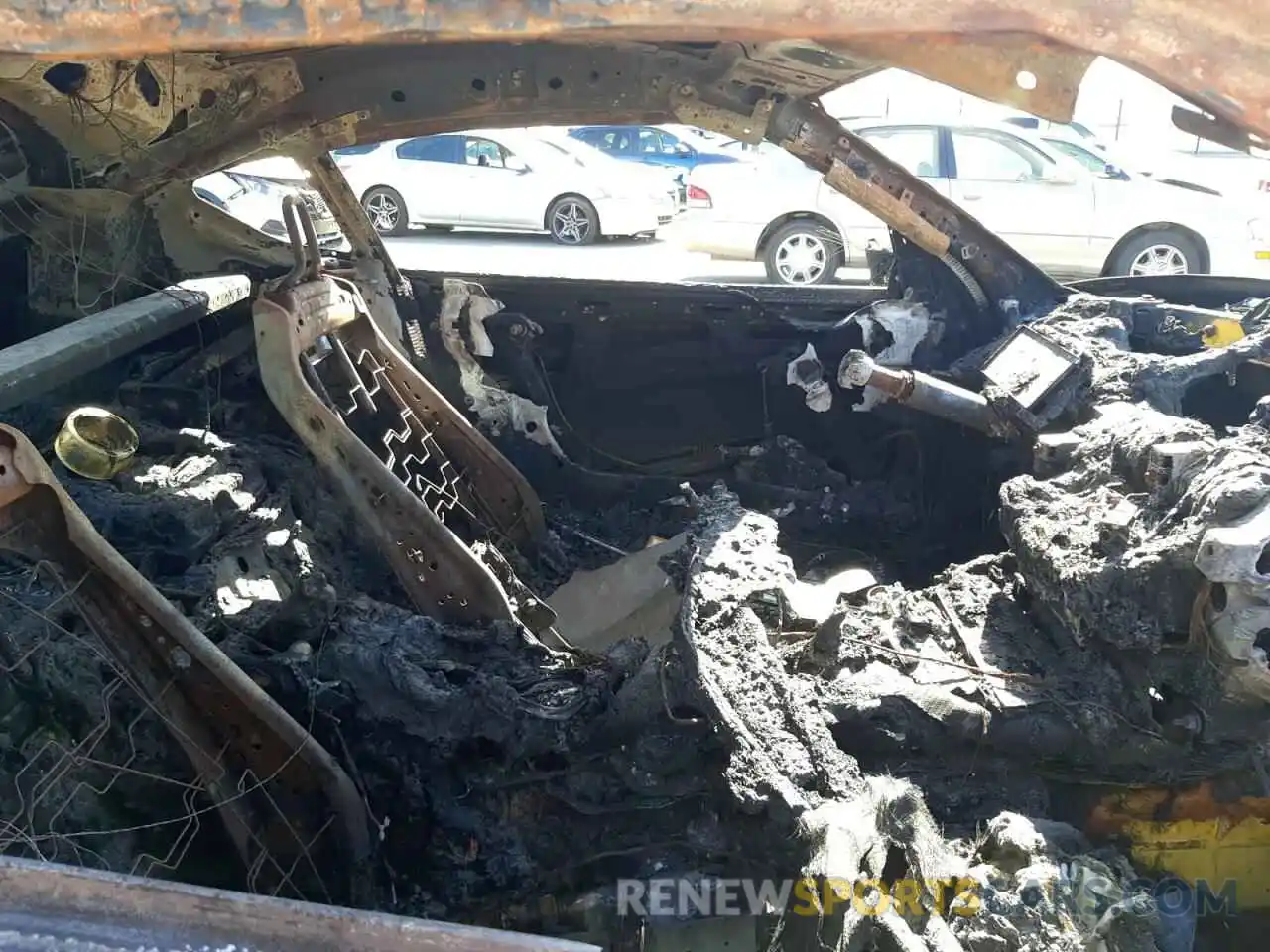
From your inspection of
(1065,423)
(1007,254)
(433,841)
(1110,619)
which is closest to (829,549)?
(1065,423)

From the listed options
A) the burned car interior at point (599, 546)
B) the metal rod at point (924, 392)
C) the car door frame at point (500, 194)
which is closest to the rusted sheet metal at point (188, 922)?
the burned car interior at point (599, 546)

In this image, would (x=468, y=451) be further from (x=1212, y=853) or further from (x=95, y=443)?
(x=1212, y=853)

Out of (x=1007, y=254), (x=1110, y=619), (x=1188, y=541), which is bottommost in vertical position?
(x=1110, y=619)

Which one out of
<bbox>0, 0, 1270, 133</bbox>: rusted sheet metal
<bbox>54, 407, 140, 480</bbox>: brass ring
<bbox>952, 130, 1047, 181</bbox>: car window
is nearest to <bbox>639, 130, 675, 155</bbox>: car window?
<bbox>952, 130, 1047, 181</bbox>: car window

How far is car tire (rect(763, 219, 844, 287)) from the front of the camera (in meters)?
9.49

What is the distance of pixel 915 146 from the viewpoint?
30.2ft

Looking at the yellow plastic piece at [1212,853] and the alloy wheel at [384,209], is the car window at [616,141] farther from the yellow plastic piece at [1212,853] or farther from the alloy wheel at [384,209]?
the yellow plastic piece at [1212,853]

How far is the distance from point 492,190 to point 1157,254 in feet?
22.3

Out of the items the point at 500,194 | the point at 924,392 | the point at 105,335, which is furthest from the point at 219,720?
the point at 500,194

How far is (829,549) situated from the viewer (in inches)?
140

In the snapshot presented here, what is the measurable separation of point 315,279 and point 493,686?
1607mm

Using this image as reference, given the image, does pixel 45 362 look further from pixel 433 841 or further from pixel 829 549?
pixel 829 549

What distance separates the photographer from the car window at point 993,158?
9023 millimetres

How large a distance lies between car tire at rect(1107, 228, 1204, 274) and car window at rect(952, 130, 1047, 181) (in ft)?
3.22
